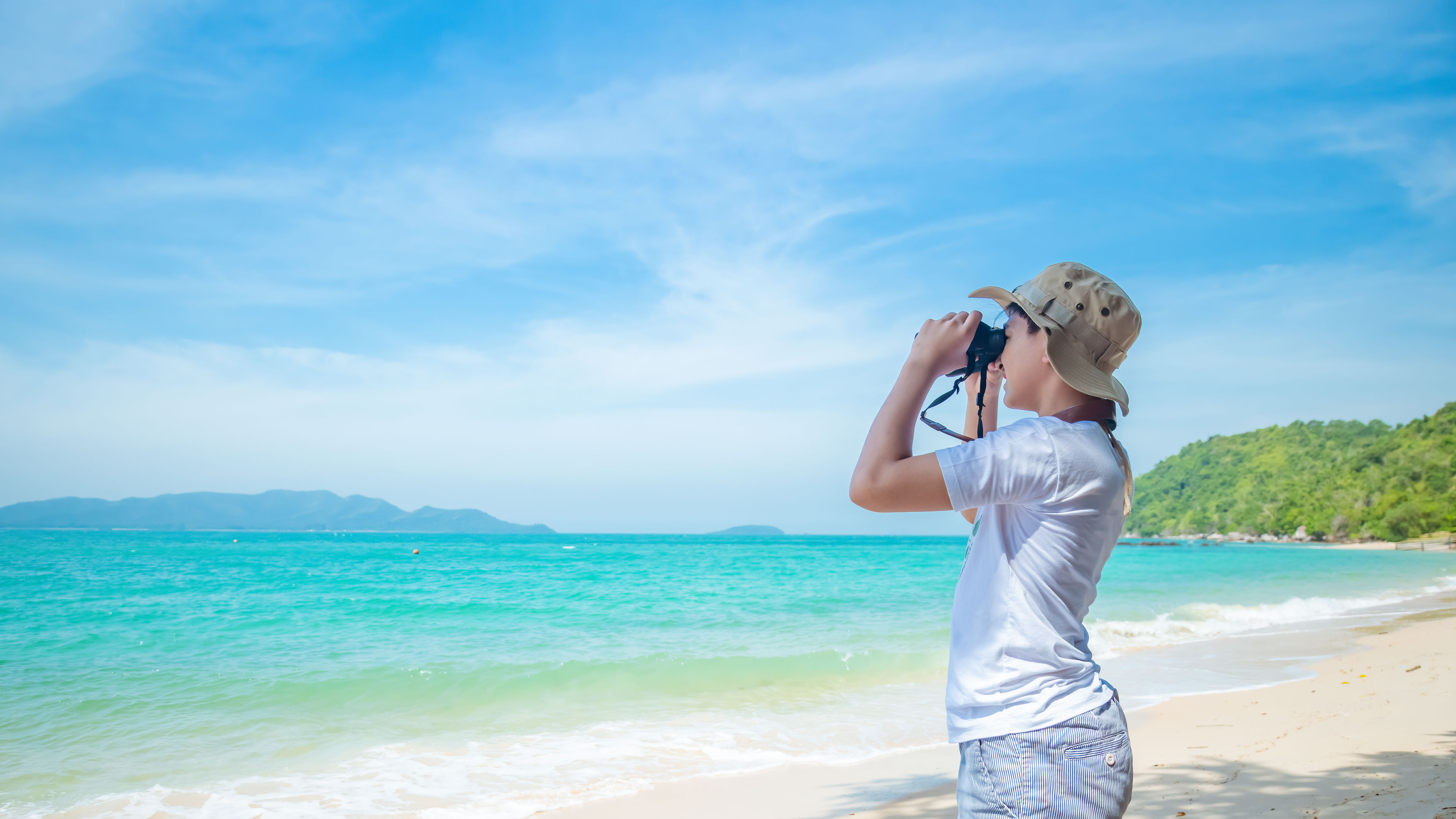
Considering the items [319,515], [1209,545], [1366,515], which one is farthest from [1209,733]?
[319,515]

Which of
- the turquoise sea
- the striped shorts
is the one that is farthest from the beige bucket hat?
the turquoise sea

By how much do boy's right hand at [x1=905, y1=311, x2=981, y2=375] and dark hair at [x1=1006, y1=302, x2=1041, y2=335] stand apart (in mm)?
78

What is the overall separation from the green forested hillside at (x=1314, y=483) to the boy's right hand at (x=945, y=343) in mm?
38518

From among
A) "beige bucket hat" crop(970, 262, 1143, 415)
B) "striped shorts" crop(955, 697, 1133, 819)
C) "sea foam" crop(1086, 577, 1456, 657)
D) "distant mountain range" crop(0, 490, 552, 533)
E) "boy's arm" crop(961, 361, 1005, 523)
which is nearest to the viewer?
"striped shorts" crop(955, 697, 1133, 819)

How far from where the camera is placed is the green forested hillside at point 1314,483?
191 feet

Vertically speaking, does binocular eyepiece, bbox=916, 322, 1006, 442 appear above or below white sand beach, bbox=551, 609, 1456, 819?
above

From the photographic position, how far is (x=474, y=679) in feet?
27.6

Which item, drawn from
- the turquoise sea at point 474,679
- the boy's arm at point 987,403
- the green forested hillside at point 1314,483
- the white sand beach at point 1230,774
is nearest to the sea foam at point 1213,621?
the turquoise sea at point 474,679

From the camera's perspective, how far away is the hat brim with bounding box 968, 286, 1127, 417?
1.27 meters

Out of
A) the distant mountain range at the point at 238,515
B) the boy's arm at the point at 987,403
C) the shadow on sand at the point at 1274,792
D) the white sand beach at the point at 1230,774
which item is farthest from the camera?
the distant mountain range at the point at 238,515

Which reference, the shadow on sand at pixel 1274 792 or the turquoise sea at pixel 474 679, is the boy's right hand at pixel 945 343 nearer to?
the shadow on sand at pixel 1274 792

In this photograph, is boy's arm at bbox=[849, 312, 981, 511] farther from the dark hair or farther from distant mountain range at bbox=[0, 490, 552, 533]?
distant mountain range at bbox=[0, 490, 552, 533]

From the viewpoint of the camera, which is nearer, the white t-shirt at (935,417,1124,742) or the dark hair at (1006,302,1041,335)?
the white t-shirt at (935,417,1124,742)

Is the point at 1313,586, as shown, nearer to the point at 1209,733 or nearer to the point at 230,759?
the point at 1209,733
